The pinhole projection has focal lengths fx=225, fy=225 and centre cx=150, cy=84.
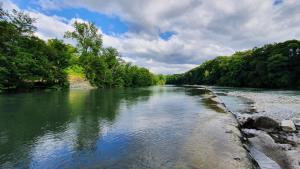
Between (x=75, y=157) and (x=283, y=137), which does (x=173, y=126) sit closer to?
(x=283, y=137)

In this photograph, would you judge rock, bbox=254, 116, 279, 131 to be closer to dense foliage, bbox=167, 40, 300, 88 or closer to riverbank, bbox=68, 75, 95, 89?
riverbank, bbox=68, 75, 95, 89

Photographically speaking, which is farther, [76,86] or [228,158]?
[76,86]

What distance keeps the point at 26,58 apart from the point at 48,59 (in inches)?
489

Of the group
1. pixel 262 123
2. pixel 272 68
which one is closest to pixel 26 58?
pixel 262 123

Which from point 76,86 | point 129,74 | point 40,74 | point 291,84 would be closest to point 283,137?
point 40,74

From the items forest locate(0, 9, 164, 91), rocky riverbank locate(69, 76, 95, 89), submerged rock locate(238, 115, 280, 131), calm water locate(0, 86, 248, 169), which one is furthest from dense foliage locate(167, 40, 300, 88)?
calm water locate(0, 86, 248, 169)

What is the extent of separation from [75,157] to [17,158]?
181 cm

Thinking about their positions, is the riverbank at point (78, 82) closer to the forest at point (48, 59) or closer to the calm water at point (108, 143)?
the forest at point (48, 59)

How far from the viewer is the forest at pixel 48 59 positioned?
121ft

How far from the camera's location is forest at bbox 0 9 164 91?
3681cm

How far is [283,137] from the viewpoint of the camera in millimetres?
10227

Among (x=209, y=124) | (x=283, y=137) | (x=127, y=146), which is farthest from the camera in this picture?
(x=209, y=124)

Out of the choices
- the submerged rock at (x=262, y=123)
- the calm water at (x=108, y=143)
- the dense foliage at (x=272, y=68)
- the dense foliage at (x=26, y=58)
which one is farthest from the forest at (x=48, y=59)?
the dense foliage at (x=272, y=68)

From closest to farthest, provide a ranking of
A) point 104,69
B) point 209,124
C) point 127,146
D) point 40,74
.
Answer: point 127,146 → point 209,124 → point 40,74 → point 104,69
